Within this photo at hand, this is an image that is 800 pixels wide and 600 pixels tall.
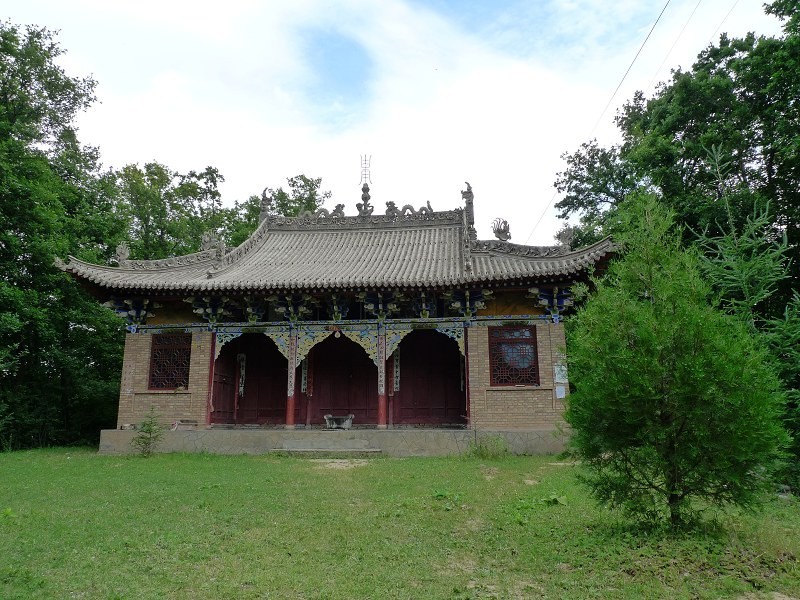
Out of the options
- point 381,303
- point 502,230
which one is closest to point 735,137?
point 502,230

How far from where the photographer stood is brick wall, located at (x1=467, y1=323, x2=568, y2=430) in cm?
1212

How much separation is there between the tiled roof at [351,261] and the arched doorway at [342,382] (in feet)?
6.94

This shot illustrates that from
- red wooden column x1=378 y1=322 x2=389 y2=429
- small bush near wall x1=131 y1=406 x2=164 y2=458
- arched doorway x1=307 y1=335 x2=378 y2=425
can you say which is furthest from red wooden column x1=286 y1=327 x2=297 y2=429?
small bush near wall x1=131 y1=406 x2=164 y2=458

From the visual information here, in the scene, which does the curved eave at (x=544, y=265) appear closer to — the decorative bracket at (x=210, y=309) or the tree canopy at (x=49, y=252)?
the decorative bracket at (x=210, y=309)

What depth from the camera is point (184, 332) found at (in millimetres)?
13516

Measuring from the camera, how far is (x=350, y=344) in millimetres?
14805

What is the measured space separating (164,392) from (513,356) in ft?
26.1

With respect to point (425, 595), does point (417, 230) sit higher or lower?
higher

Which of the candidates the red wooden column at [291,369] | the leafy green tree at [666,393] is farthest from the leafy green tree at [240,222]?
the leafy green tree at [666,393]

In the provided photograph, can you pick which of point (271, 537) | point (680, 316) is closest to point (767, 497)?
point (680, 316)

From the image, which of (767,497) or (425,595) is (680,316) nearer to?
(767,497)

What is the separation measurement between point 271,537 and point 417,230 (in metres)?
13.1

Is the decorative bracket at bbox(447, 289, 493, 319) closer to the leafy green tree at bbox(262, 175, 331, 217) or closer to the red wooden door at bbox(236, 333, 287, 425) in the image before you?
the red wooden door at bbox(236, 333, 287, 425)

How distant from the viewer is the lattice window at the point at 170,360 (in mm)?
13266
